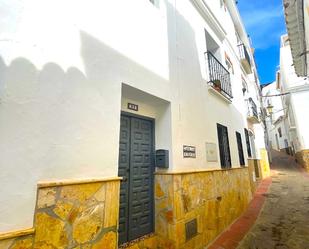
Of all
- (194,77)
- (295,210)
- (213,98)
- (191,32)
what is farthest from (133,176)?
(295,210)

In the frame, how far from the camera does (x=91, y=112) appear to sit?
91.3 inches


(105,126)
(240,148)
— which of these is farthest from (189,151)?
(240,148)

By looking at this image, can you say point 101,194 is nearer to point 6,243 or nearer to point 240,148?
Answer: point 6,243

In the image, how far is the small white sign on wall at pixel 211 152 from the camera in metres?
4.65

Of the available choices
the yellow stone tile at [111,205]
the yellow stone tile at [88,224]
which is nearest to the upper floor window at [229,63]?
the yellow stone tile at [111,205]

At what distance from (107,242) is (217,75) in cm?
573

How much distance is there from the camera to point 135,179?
326cm

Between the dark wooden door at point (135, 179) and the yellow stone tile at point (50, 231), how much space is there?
4.05ft

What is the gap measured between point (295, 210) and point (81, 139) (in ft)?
24.6

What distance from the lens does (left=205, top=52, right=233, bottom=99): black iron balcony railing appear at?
5.66 meters

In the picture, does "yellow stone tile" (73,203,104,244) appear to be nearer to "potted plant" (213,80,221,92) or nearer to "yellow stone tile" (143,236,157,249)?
"yellow stone tile" (143,236,157,249)

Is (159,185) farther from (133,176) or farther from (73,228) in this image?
(73,228)

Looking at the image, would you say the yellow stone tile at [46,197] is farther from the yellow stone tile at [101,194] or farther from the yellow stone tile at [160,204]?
the yellow stone tile at [160,204]

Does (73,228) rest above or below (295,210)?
above
